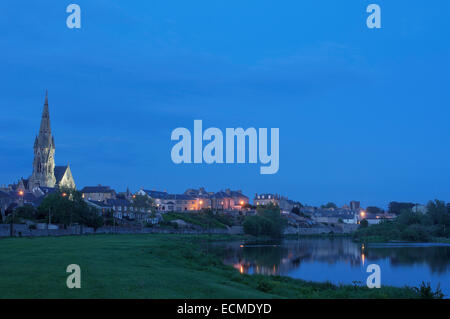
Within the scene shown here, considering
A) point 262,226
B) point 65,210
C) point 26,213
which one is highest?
point 65,210

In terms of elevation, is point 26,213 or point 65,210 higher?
point 65,210

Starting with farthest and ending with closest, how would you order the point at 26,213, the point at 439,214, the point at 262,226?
the point at 262,226, the point at 439,214, the point at 26,213

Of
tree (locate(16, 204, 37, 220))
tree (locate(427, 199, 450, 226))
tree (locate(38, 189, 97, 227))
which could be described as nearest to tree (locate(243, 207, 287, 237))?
tree (locate(427, 199, 450, 226))

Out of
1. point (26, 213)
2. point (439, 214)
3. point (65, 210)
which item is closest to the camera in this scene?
point (65, 210)

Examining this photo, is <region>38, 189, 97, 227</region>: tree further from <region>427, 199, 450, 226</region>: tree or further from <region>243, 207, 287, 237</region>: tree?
<region>427, 199, 450, 226</region>: tree

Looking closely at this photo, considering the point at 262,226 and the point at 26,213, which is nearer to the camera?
the point at 26,213

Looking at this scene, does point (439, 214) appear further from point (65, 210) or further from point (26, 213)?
point (26, 213)

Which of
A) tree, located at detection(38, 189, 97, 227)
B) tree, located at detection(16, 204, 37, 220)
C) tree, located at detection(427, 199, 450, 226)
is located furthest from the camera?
tree, located at detection(427, 199, 450, 226)

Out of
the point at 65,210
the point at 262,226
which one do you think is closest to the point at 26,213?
the point at 65,210

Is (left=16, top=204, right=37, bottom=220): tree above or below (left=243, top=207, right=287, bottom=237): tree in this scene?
above

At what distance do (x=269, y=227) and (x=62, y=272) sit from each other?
11863cm

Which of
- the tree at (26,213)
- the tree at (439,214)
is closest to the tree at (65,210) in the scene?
the tree at (26,213)

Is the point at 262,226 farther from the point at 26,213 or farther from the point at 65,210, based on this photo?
the point at 26,213

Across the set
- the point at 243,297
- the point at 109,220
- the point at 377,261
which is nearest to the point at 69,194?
the point at 109,220
